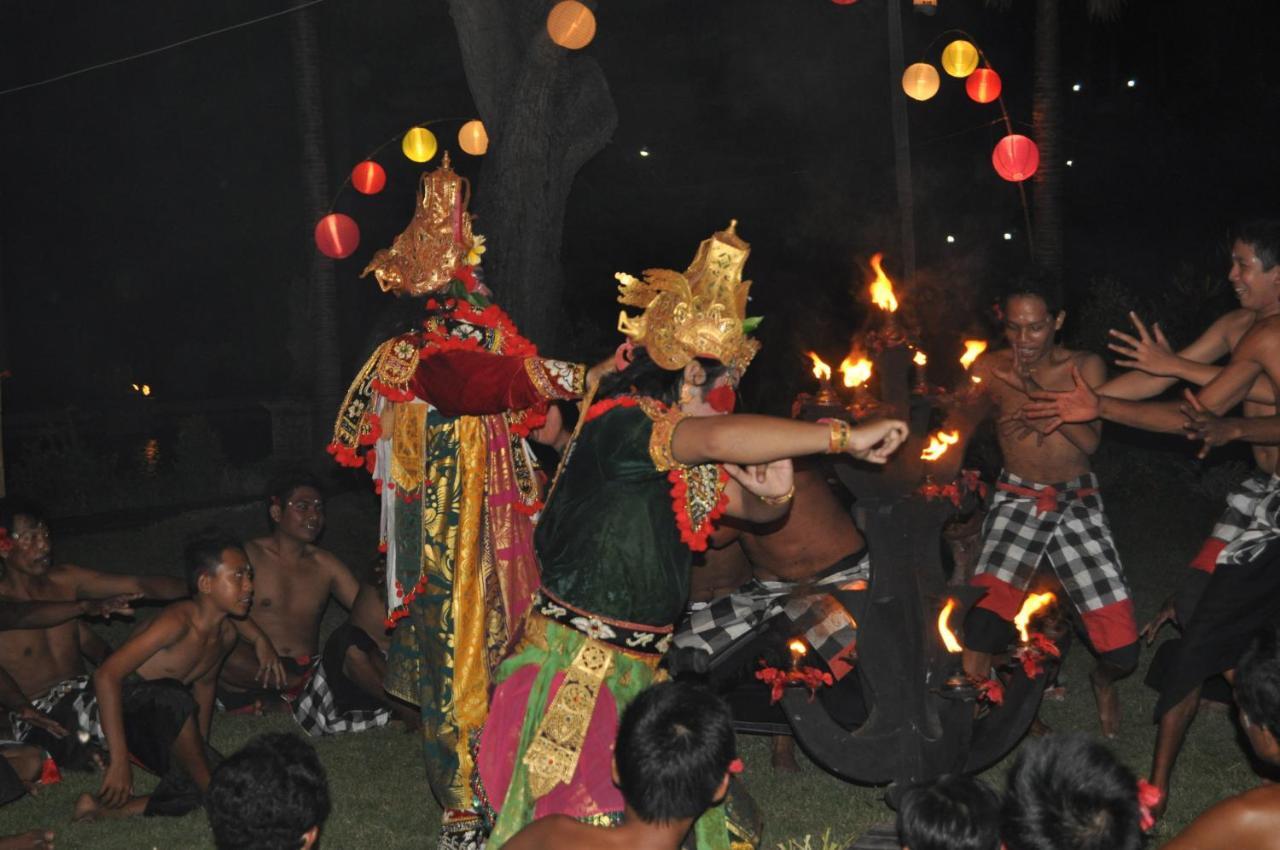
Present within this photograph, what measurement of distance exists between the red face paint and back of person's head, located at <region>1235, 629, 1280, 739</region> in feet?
5.23

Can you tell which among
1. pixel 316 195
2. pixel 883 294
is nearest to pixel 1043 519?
pixel 883 294

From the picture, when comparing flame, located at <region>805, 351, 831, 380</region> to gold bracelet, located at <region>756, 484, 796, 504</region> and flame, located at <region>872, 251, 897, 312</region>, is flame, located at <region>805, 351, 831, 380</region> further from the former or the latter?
gold bracelet, located at <region>756, 484, 796, 504</region>

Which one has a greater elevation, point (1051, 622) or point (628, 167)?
point (628, 167)

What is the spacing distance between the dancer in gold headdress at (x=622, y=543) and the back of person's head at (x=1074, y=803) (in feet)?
4.09

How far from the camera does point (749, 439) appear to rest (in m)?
3.59

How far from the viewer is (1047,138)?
14.2 m

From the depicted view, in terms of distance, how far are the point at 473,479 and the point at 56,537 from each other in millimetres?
8795

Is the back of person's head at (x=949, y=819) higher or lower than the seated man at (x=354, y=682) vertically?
higher

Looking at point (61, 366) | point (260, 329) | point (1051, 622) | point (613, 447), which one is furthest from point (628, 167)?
point (613, 447)

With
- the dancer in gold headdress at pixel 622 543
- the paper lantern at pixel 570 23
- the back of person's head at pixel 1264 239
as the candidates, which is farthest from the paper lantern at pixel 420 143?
the dancer in gold headdress at pixel 622 543

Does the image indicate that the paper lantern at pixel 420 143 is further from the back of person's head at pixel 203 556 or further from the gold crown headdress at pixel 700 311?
the gold crown headdress at pixel 700 311

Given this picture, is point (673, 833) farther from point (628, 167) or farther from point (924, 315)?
point (628, 167)

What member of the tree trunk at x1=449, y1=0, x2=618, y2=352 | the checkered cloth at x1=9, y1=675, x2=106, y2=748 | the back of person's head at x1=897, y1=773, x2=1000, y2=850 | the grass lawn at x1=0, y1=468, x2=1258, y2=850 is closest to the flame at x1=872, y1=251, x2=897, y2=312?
the grass lawn at x1=0, y1=468, x2=1258, y2=850

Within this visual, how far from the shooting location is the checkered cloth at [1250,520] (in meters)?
5.15
